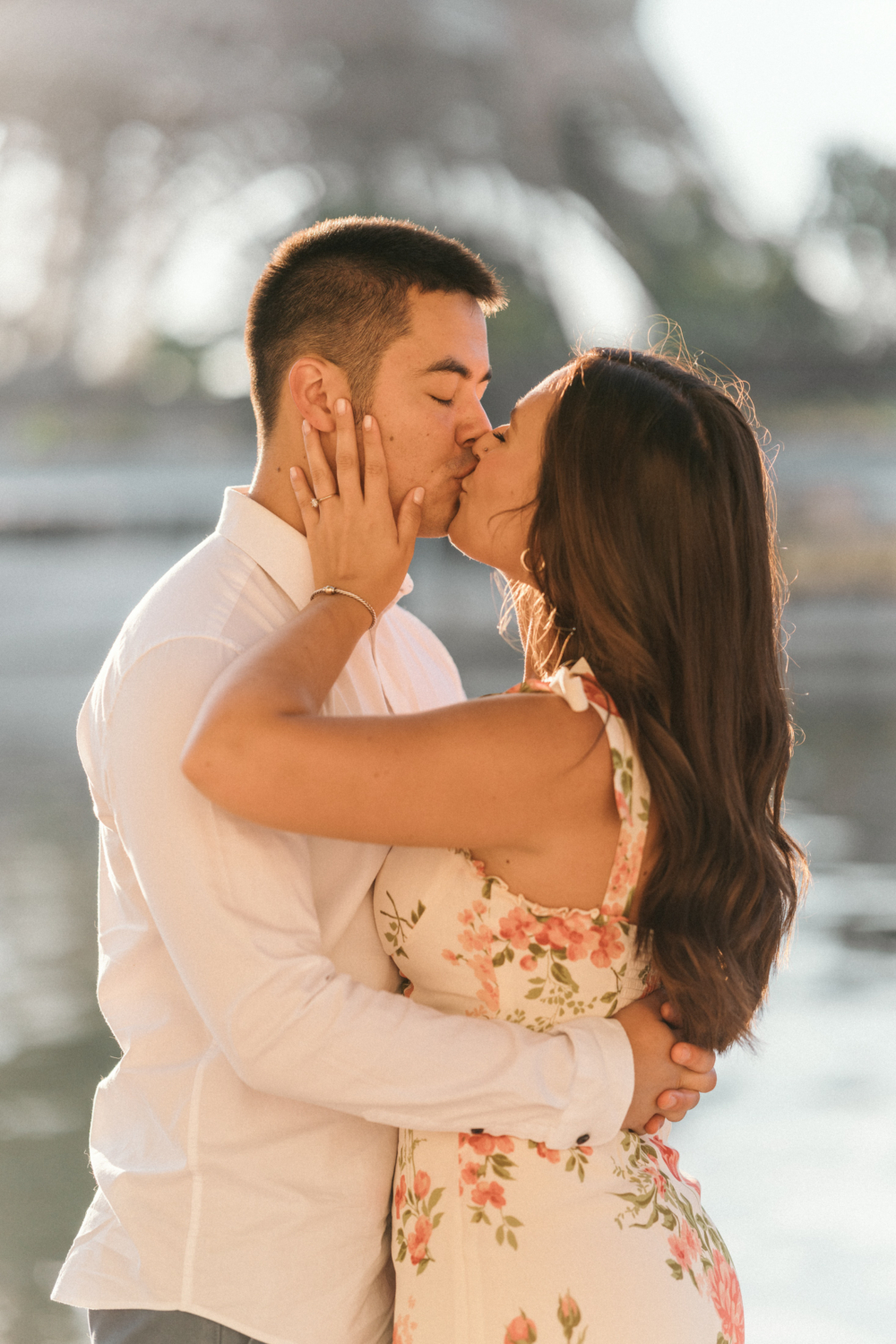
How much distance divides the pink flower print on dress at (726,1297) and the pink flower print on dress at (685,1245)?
3cm

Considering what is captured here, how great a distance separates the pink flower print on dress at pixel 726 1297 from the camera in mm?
1221

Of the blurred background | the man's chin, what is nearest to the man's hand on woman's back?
the man's chin

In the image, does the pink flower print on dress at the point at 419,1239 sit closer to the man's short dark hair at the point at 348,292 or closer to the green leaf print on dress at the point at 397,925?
the green leaf print on dress at the point at 397,925

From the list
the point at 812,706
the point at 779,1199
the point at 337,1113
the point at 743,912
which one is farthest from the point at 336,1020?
the point at 812,706

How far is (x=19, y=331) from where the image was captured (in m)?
14.5

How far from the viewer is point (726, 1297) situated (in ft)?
4.10

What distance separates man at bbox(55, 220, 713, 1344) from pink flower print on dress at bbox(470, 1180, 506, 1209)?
68 millimetres

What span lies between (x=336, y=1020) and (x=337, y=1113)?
0.17m

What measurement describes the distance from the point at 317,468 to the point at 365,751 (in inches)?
14.7

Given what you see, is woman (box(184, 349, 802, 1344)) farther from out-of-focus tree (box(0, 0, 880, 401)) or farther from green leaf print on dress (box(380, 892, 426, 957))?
out-of-focus tree (box(0, 0, 880, 401))

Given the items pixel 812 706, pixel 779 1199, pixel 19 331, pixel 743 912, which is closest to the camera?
pixel 743 912

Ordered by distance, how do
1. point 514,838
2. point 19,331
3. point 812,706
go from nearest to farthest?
point 514,838
point 812,706
point 19,331

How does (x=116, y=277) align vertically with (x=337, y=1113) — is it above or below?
above

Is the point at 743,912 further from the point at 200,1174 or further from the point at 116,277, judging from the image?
the point at 116,277
